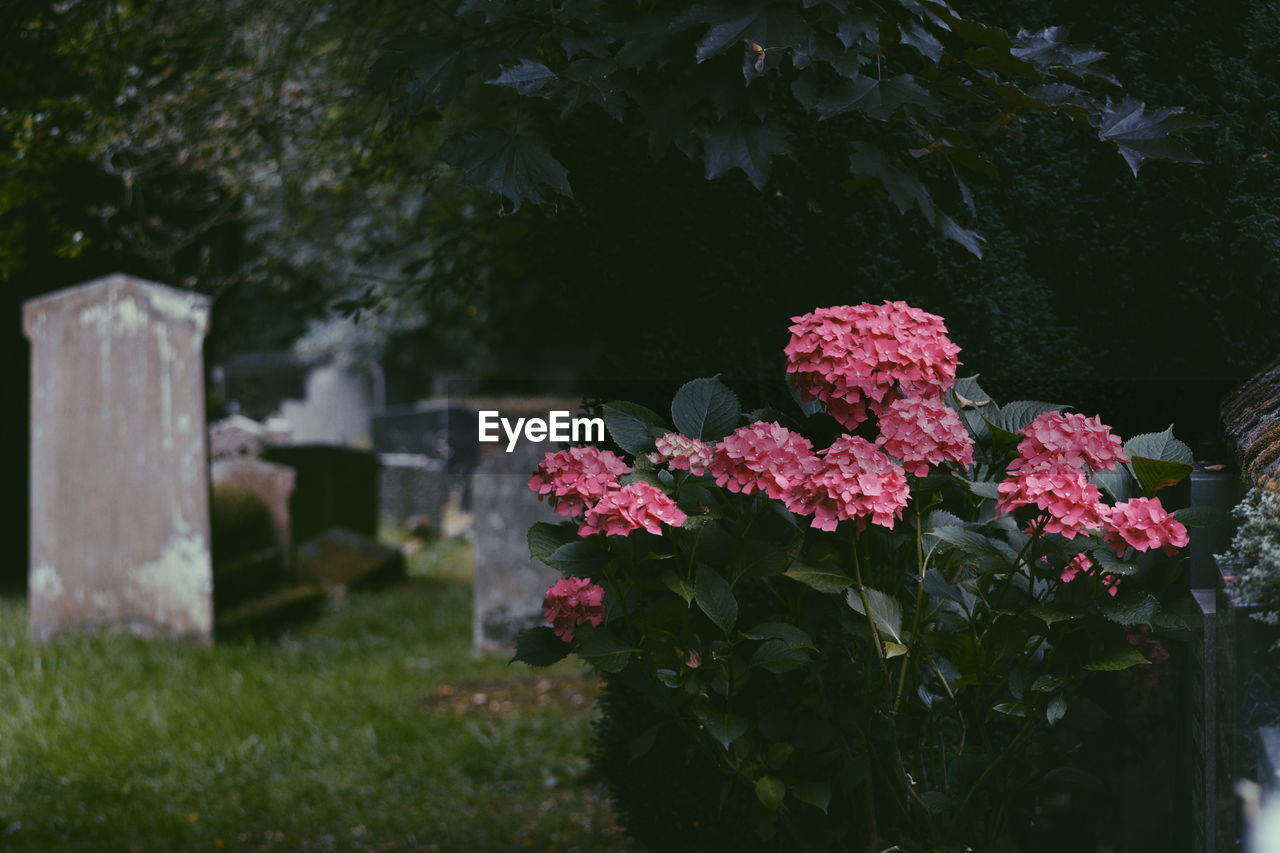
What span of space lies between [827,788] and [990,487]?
65 centimetres

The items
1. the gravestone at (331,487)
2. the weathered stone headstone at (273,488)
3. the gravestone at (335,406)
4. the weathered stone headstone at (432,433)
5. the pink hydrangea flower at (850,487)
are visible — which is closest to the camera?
the pink hydrangea flower at (850,487)

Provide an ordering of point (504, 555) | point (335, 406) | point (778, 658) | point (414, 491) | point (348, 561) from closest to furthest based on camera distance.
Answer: point (778, 658)
point (504, 555)
point (348, 561)
point (414, 491)
point (335, 406)

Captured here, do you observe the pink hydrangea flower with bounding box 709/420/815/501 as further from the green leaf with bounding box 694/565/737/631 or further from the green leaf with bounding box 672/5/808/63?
the green leaf with bounding box 672/5/808/63

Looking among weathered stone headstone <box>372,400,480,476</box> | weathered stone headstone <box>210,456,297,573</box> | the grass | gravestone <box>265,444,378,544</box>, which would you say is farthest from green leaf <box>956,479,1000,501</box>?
weathered stone headstone <box>372,400,480,476</box>

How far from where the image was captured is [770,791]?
2373 millimetres

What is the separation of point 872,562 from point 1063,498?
20.7 inches

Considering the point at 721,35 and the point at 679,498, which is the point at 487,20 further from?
the point at 679,498

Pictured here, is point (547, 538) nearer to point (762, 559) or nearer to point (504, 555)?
point (762, 559)

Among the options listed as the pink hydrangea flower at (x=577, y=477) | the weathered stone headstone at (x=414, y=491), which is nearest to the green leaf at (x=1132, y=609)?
the pink hydrangea flower at (x=577, y=477)

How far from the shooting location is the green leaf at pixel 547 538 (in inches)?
91.7

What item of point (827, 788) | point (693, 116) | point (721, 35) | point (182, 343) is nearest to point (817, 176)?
point (693, 116)

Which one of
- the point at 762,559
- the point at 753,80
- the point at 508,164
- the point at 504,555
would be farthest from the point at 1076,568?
the point at 504,555

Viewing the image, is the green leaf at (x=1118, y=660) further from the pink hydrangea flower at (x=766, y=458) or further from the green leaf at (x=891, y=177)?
the green leaf at (x=891, y=177)

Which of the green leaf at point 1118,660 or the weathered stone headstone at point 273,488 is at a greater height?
the green leaf at point 1118,660
